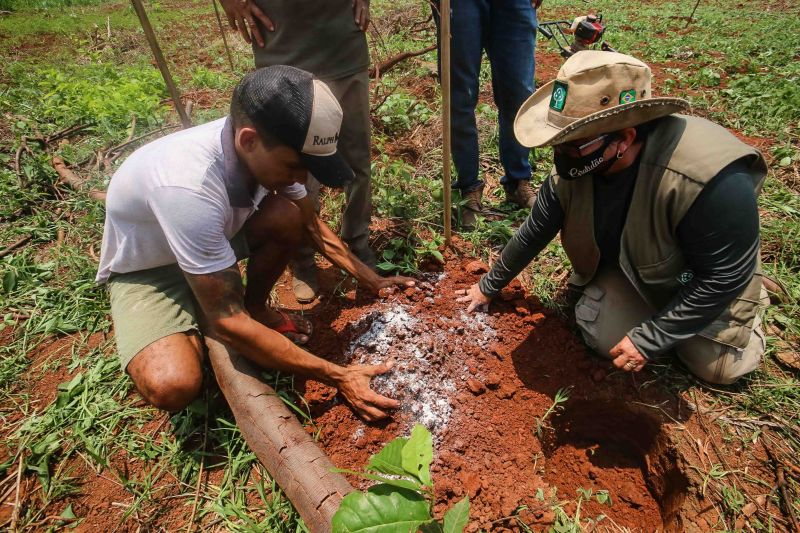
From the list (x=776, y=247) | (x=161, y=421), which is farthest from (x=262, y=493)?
(x=776, y=247)

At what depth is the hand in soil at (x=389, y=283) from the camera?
240 cm

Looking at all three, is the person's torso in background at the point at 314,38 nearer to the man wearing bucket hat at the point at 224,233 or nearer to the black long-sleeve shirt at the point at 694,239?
the man wearing bucket hat at the point at 224,233

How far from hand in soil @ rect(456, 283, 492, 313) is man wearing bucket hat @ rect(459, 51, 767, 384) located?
0.57 feet

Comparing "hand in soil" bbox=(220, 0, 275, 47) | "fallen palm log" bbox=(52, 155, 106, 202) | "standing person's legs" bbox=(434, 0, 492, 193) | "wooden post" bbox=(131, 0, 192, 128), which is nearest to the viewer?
"wooden post" bbox=(131, 0, 192, 128)

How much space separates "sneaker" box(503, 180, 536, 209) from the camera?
308cm

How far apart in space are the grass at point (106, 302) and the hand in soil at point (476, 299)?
36cm

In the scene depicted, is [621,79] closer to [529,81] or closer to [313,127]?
[313,127]

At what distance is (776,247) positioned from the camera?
8.53 ft

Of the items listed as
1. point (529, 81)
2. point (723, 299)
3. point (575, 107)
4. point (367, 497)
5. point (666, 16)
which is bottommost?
point (666, 16)

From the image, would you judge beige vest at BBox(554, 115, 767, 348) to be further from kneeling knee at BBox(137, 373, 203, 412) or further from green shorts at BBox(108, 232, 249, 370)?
kneeling knee at BBox(137, 373, 203, 412)

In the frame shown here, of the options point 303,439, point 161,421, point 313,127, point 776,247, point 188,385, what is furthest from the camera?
point 776,247

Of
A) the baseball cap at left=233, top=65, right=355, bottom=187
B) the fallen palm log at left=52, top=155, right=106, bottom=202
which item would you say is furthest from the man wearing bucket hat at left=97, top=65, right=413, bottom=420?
the fallen palm log at left=52, top=155, right=106, bottom=202

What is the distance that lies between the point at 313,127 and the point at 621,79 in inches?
42.5

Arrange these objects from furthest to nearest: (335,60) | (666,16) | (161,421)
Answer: (666,16) → (335,60) → (161,421)
